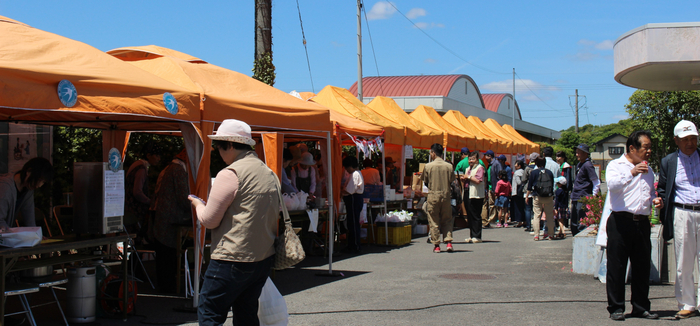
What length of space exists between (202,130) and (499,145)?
18.9m

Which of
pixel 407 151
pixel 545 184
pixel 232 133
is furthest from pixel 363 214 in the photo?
pixel 232 133

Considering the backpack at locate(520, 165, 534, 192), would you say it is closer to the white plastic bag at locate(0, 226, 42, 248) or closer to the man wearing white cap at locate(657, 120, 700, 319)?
the man wearing white cap at locate(657, 120, 700, 319)

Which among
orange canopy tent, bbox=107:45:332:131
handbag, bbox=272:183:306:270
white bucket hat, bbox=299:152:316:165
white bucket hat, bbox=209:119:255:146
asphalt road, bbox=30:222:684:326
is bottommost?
asphalt road, bbox=30:222:684:326

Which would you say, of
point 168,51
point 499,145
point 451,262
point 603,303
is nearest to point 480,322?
point 603,303

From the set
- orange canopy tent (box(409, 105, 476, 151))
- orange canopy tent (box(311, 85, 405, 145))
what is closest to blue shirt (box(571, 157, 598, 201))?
orange canopy tent (box(311, 85, 405, 145))

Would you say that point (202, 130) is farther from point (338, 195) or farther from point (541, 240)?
point (541, 240)

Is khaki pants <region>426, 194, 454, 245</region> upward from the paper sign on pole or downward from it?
downward

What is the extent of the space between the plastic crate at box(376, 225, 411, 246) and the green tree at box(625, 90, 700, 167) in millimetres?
14966

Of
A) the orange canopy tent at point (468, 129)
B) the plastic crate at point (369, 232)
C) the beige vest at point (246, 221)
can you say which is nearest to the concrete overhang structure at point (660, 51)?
the beige vest at point (246, 221)

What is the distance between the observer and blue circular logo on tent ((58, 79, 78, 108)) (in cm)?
514

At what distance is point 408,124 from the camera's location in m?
15.9

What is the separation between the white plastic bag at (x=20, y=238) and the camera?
5.22 m

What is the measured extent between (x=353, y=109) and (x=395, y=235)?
3.20 m

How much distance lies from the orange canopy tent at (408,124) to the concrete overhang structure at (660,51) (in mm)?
7096
